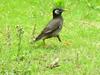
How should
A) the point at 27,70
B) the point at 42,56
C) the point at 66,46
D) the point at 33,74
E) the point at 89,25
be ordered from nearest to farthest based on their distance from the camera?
the point at 27,70, the point at 33,74, the point at 42,56, the point at 66,46, the point at 89,25

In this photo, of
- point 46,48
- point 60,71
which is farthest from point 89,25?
point 60,71

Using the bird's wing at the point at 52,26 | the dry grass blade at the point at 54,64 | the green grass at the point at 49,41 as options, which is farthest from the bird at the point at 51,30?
the dry grass blade at the point at 54,64

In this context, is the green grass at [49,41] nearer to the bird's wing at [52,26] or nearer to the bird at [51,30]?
the bird at [51,30]

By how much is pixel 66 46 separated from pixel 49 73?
7.35 ft

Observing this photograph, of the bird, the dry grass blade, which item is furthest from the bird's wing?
the dry grass blade

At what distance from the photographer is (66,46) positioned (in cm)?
1248

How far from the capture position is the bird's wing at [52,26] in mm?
12417

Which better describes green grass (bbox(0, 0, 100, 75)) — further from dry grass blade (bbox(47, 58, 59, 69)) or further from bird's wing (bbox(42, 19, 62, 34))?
bird's wing (bbox(42, 19, 62, 34))

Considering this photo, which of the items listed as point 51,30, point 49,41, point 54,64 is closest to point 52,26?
point 51,30

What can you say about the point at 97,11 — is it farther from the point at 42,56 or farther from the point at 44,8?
the point at 42,56

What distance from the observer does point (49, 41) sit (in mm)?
12984

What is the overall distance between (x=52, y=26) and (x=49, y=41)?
541 mm

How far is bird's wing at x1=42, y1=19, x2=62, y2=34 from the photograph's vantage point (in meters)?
12.4

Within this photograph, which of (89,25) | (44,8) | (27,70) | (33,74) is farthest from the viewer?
(44,8)
